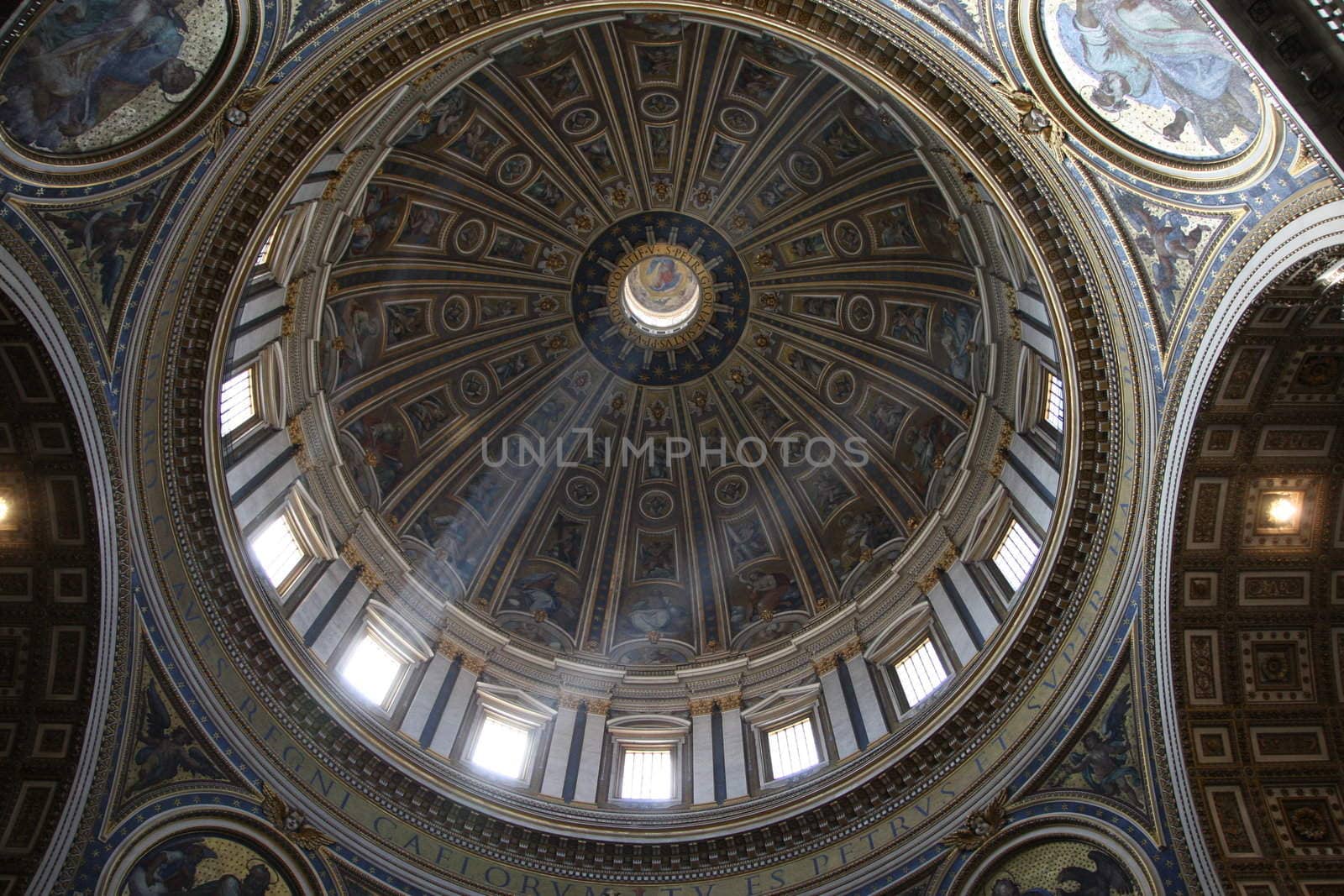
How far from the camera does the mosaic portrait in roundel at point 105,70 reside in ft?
40.3

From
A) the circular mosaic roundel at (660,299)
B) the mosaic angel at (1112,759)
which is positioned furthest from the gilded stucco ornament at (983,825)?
the circular mosaic roundel at (660,299)

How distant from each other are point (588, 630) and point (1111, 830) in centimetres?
1511

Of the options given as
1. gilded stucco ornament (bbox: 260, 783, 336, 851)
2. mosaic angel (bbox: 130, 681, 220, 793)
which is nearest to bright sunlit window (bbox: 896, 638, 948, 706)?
gilded stucco ornament (bbox: 260, 783, 336, 851)

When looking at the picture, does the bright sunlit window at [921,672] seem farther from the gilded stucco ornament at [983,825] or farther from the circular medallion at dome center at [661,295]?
the circular medallion at dome center at [661,295]

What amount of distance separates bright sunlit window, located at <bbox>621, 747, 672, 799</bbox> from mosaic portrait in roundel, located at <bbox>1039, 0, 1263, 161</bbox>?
15.5 metres

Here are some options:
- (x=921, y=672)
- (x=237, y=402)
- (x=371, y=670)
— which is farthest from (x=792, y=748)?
(x=237, y=402)

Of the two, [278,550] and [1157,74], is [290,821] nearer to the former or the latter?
[278,550]

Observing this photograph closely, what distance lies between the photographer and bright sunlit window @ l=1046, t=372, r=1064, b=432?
783 inches

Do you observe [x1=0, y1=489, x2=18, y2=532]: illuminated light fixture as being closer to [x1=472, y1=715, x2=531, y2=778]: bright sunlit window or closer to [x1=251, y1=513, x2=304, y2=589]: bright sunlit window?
[x1=251, y1=513, x2=304, y2=589]: bright sunlit window

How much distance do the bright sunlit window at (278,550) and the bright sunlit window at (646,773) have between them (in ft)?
26.9

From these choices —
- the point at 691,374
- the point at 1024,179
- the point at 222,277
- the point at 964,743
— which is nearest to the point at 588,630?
the point at 691,374

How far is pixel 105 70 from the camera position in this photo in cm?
1311

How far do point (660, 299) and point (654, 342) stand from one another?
1.57 m

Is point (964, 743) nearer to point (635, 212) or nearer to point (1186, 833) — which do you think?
point (1186, 833)
